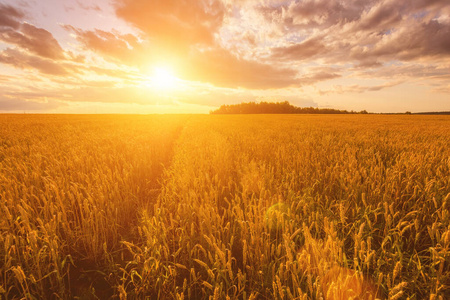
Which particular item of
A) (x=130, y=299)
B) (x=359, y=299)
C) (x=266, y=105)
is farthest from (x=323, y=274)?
(x=266, y=105)

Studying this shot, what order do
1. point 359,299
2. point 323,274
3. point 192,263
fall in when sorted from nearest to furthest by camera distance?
point 359,299, point 323,274, point 192,263

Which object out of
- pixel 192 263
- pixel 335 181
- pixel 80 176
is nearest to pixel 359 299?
pixel 192 263

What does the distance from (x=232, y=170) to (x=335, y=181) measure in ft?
6.00

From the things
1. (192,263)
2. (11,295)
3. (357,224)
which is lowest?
(11,295)

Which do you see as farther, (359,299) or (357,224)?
(357,224)

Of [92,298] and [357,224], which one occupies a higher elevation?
[357,224]

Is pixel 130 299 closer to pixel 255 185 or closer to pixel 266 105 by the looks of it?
pixel 255 185

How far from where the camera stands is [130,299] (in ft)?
4.93

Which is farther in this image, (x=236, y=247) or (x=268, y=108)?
(x=268, y=108)

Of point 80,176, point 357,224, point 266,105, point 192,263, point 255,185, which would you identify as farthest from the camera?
point 266,105

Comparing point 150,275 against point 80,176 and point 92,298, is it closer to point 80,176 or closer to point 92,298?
point 92,298

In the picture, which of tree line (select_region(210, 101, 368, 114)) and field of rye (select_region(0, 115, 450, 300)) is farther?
tree line (select_region(210, 101, 368, 114))

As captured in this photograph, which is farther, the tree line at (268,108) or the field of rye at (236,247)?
the tree line at (268,108)

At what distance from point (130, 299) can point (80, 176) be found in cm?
258
